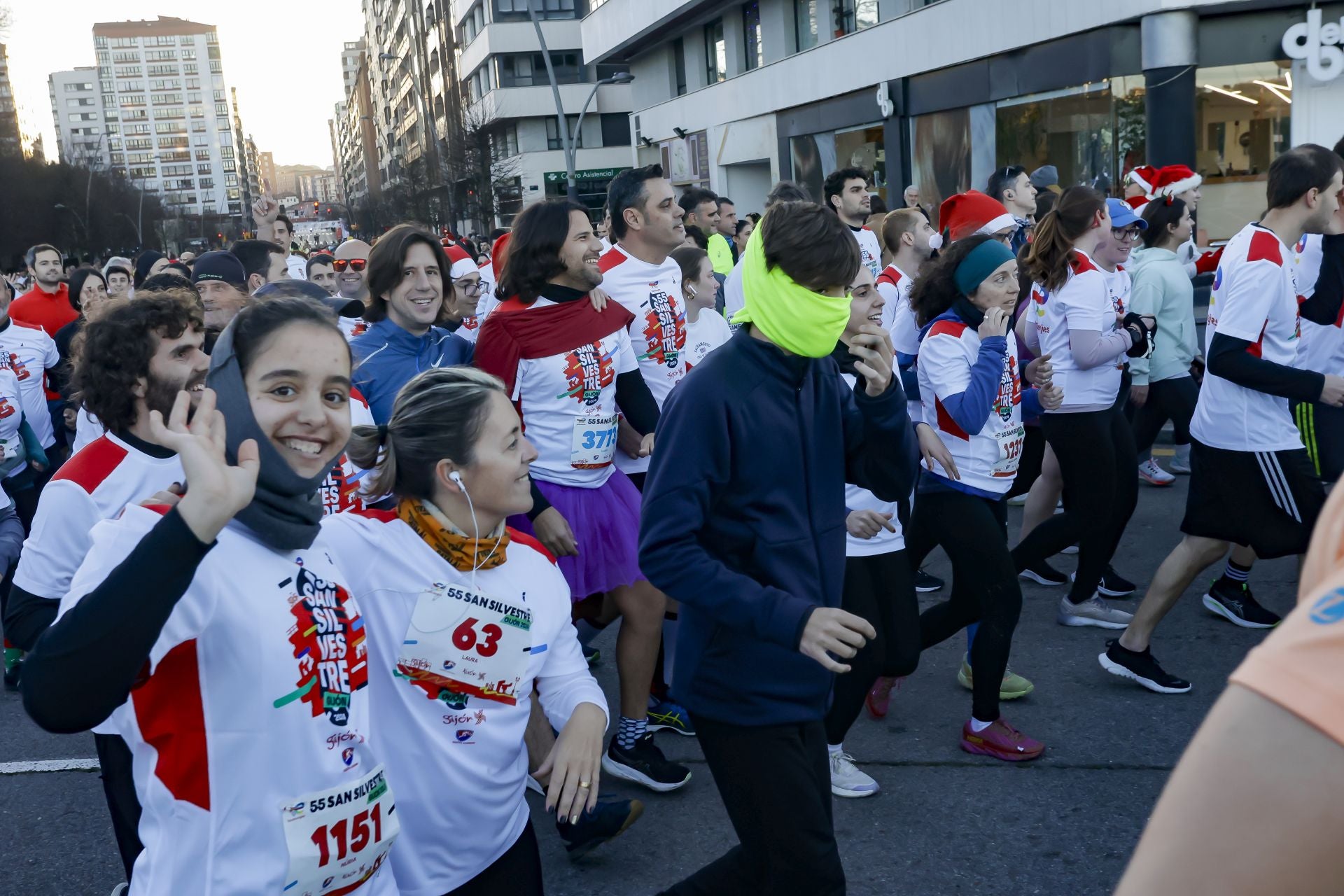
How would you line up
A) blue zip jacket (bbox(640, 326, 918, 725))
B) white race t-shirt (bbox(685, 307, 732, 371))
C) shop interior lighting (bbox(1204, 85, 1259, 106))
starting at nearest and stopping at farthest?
1. blue zip jacket (bbox(640, 326, 918, 725))
2. white race t-shirt (bbox(685, 307, 732, 371))
3. shop interior lighting (bbox(1204, 85, 1259, 106))

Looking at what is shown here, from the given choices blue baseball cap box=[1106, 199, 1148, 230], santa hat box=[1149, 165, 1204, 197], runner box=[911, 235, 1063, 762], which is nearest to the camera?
runner box=[911, 235, 1063, 762]

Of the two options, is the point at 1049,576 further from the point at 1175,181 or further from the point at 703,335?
the point at 1175,181

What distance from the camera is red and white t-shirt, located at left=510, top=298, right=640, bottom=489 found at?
463 cm

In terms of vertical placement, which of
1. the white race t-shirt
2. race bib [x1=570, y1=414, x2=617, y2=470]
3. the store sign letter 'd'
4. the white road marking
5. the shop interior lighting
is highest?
the store sign letter 'd'

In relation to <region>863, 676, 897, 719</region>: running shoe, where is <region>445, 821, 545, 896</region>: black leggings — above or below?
above

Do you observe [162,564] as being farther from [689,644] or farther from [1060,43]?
[1060,43]

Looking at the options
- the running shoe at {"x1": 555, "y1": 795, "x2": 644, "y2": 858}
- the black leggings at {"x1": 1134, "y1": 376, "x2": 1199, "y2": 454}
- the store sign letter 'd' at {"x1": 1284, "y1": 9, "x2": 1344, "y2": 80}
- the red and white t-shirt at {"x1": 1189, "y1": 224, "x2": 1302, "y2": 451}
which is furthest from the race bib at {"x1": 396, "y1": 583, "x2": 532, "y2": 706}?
the store sign letter 'd' at {"x1": 1284, "y1": 9, "x2": 1344, "y2": 80}

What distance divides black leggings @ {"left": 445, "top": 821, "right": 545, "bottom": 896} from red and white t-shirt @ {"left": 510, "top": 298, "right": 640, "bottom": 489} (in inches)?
83.3

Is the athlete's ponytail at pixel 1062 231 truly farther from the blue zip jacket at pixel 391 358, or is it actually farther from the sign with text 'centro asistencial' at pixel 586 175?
the sign with text 'centro asistencial' at pixel 586 175

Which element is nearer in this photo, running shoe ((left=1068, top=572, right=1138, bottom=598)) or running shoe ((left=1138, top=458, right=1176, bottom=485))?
running shoe ((left=1068, top=572, right=1138, bottom=598))

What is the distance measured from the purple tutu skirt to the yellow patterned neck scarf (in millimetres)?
1646

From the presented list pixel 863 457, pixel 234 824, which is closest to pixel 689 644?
pixel 863 457

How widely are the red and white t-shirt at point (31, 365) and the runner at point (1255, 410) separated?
Answer: 614cm

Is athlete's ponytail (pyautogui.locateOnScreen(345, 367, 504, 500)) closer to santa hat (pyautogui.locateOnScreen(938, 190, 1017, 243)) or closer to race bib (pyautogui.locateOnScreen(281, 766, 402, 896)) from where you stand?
race bib (pyautogui.locateOnScreen(281, 766, 402, 896))
